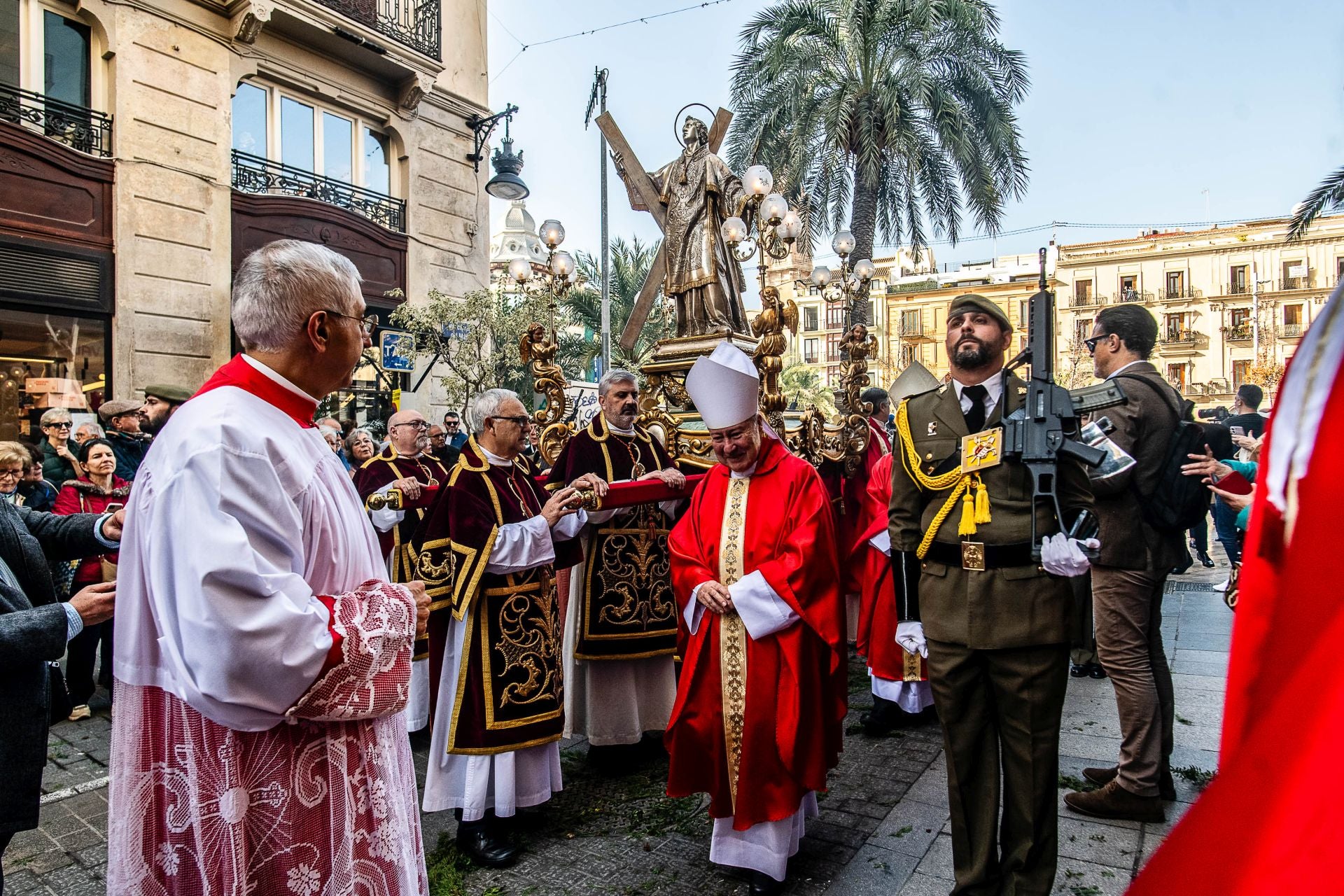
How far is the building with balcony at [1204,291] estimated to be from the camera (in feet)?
111

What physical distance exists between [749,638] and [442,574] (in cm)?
148

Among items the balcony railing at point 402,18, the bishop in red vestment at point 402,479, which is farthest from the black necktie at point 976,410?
the balcony railing at point 402,18

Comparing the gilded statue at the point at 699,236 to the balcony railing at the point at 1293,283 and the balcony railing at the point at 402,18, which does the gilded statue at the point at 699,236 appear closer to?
the balcony railing at the point at 402,18

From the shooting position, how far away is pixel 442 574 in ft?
12.8

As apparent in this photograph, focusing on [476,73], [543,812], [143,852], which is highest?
[476,73]

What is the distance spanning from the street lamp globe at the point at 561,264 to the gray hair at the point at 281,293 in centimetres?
418

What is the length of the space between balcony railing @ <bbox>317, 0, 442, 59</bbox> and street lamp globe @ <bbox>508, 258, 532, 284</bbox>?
36.5ft

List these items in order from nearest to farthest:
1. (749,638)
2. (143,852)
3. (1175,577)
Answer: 1. (143,852)
2. (749,638)
3. (1175,577)

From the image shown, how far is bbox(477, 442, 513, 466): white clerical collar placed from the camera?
4.12 metres

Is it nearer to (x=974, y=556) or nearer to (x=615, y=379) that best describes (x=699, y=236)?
(x=615, y=379)

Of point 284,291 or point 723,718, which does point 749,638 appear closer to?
point 723,718

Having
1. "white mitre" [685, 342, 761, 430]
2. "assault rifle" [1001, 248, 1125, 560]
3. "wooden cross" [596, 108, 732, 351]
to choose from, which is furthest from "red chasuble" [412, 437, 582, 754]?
"wooden cross" [596, 108, 732, 351]

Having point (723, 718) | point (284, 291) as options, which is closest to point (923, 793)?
point (723, 718)

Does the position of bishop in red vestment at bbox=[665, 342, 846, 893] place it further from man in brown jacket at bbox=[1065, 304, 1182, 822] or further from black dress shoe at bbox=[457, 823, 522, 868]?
man in brown jacket at bbox=[1065, 304, 1182, 822]
